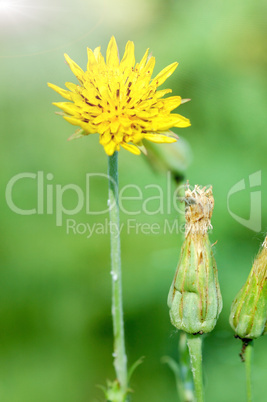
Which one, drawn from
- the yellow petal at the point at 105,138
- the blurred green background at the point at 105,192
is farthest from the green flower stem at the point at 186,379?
the yellow petal at the point at 105,138

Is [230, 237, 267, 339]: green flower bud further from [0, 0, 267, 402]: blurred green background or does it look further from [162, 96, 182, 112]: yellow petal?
[0, 0, 267, 402]: blurred green background

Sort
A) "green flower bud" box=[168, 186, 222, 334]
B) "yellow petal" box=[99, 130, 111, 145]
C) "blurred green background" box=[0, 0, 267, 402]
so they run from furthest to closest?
"blurred green background" box=[0, 0, 267, 402]
"yellow petal" box=[99, 130, 111, 145]
"green flower bud" box=[168, 186, 222, 334]
